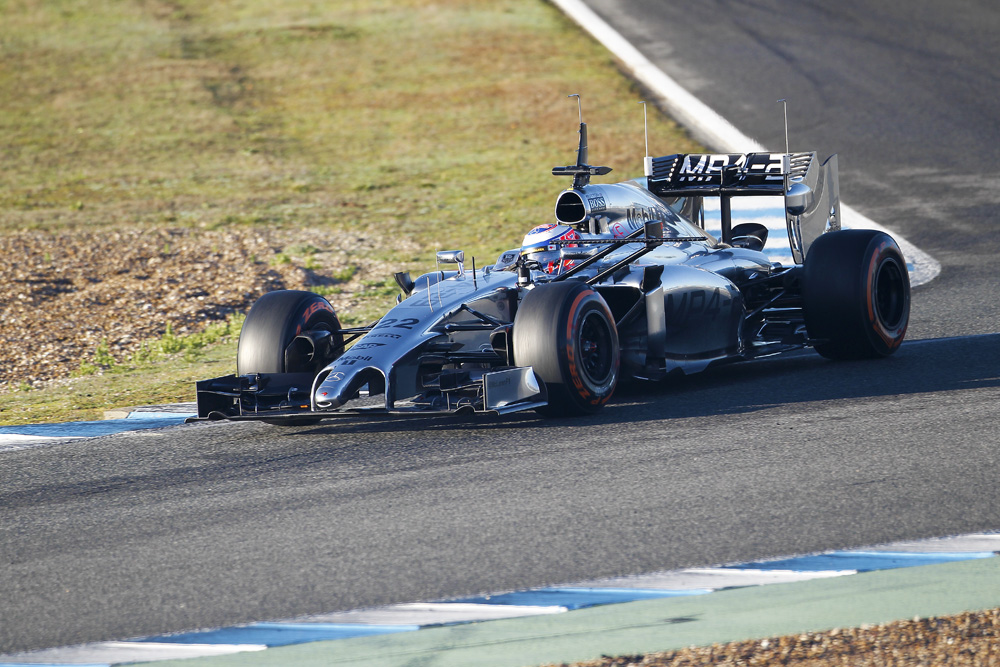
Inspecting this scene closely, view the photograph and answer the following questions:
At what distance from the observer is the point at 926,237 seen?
14742 mm

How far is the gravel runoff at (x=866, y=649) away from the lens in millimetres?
3676

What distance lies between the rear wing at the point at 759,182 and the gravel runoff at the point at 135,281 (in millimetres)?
4283

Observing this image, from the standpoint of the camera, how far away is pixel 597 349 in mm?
7473

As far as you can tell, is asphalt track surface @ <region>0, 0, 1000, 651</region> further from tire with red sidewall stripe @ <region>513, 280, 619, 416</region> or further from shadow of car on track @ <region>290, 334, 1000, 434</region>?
tire with red sidewall stripe @ <region>513, 280, 619, 416</region>

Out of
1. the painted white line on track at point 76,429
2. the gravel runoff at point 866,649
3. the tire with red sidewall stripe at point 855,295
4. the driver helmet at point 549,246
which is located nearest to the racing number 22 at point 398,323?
the driver helmet at point 549,246

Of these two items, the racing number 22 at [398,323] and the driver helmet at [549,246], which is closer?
the racing number 22 at [398,323]

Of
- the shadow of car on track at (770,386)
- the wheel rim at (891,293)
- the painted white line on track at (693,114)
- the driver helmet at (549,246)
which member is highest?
the painted white line on track at (693,114)

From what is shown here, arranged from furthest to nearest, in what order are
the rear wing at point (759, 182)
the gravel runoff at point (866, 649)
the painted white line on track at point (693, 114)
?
the painted white line on track at point (693, 114), the rear wing at point (759, 182), the gravel runoff at point (866, 649)

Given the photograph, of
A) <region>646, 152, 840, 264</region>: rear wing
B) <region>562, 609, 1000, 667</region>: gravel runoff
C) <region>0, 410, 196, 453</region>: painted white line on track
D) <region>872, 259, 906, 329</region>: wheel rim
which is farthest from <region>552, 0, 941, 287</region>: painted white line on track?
<region>562, 609, 1000, 667</region>: gravel runoff

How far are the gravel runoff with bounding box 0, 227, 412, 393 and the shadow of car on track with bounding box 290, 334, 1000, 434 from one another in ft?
15.3

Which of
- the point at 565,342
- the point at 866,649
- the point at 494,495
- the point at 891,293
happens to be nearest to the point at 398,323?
the point at 565,342

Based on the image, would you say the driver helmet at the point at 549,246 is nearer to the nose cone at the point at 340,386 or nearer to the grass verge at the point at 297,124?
the nose cone at the point at 340,386

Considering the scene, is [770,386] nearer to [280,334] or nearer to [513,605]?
[280,334]

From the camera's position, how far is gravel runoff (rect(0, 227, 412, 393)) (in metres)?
11.8
